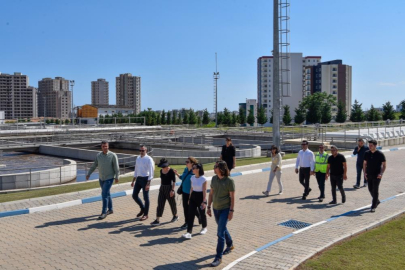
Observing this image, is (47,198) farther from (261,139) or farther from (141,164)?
(261,139)

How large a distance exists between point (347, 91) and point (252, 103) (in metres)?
32.8

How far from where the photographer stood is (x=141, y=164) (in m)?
9.76

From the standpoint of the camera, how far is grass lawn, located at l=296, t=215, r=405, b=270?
255 inches

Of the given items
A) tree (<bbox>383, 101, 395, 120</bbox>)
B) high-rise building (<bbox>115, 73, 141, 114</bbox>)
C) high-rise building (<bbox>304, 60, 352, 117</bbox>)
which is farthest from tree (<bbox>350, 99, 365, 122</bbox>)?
high-rise building (<bbox>115, 73, 141, 114</bbox>)

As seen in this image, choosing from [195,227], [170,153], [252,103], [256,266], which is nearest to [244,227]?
[195,227]

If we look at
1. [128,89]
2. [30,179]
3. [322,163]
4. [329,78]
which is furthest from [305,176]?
[128,89]

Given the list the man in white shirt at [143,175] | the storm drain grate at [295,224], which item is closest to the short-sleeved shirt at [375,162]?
the storm drain grate at [295,224]

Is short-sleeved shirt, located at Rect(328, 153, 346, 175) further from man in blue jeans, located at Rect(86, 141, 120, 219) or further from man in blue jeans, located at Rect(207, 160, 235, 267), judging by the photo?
man in blue jeans, located at Rect(86, 141, 120, 219)

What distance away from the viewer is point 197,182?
26.6 ft

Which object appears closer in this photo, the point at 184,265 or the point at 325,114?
the point at 184,265

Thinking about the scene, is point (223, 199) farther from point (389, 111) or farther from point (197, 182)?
point (389, 111)

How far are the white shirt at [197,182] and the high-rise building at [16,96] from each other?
172727 millimetres

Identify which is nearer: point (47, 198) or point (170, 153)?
point (47, 198)

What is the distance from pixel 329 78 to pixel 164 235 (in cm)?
12195
